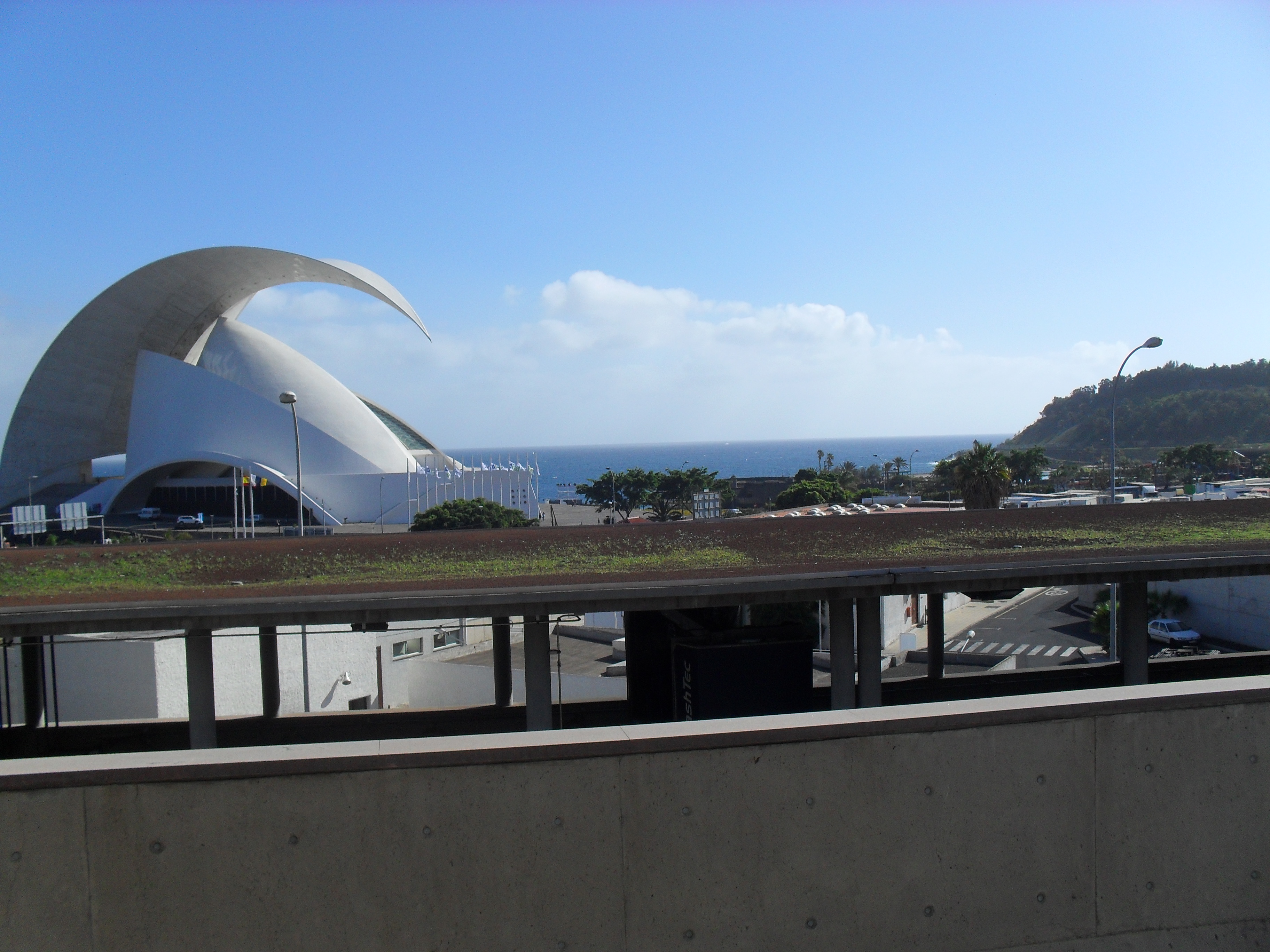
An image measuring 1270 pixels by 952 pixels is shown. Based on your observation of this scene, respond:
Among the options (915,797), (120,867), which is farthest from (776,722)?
(120,867)

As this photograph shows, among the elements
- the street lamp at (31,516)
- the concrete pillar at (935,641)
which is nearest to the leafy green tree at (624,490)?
the street lamp at (31,516)

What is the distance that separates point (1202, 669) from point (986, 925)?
9.10 m

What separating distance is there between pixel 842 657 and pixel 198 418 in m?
51.3

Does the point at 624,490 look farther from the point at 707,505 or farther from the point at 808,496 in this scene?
the point at 707,505

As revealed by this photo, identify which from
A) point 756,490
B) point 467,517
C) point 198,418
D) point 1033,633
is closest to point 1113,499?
point 1033,633

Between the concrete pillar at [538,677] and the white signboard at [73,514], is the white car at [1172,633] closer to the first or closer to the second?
the concrete pillar at [538,677]

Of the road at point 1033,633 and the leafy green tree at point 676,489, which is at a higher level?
the leafy green tree at point 676,489

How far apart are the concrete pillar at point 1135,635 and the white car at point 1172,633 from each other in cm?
1838

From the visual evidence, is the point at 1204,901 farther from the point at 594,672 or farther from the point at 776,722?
the point at 594,672

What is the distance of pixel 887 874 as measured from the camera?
11.4 feet

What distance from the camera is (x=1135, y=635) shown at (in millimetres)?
9141

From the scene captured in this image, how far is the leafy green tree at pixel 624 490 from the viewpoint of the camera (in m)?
59.3

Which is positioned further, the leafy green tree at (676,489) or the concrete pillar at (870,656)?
the leafy green tree at (676,489)

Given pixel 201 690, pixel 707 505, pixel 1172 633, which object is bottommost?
pixel 1172 633
